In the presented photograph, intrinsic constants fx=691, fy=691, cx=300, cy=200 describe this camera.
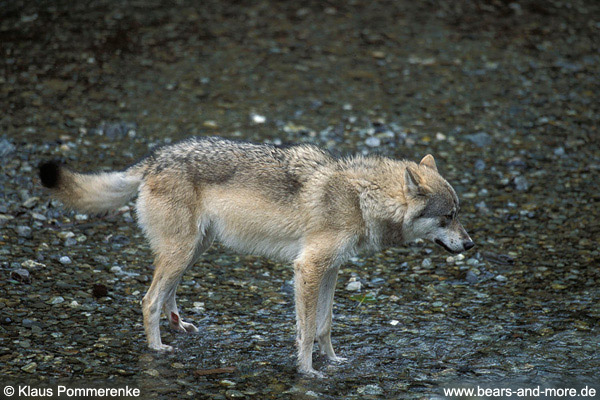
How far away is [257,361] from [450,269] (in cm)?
303

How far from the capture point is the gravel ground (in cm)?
626

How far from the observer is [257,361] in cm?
628

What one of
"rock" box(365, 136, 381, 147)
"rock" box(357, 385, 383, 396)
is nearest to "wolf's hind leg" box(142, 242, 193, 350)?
"rock" box(357, 385, 383, 396)

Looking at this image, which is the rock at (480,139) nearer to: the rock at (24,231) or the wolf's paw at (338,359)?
the wolf's paw at (338,359)

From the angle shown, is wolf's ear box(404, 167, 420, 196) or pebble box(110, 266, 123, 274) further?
pebble box(110, 266, 123, 274)

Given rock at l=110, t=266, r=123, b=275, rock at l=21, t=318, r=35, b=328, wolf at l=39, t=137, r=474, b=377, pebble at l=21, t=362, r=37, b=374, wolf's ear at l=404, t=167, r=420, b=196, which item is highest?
wolf's ear at l=404, t=167, r=420, b=196

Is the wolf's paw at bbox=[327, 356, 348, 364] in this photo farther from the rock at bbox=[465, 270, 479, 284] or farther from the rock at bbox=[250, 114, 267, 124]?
the rock at bbox=[250, 114, 267, 124]

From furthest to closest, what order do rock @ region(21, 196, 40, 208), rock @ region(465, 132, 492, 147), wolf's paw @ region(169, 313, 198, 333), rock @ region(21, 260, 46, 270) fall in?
rock @ region(465, 132, 492, 147)
rock @ region(21, 196, 40, 208)
rock @ region(21, 260, 46, 270)
wolf's paw @ region(169, 313, 198, 333)

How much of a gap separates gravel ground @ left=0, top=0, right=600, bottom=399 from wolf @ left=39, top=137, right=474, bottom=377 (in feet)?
2.07

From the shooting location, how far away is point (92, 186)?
653 centimetres

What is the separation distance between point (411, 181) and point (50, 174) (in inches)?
131

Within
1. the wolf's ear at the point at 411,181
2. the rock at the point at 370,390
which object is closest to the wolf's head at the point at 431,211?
the wolf's ear at the point at 411,181

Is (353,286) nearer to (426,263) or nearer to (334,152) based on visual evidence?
(426,263)

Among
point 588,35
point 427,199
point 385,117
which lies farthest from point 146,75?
point 588,35
